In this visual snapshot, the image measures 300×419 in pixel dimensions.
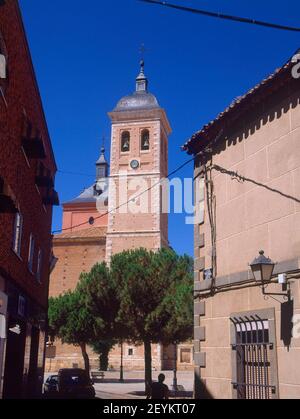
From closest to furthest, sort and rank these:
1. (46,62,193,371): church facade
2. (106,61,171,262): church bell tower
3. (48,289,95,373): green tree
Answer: (48,289,95,373): green tree, (46,62,193,371): church facade, (106,61,171,262): church bell tower

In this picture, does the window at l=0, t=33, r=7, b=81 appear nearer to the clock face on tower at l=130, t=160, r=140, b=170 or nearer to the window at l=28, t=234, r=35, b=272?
the window at l=28, t=234, r=35, b=272

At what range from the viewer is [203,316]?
11.6 m

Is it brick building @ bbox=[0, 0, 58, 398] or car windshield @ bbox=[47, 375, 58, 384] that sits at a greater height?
brick building @ bbox=[0, 0, 58, 398]

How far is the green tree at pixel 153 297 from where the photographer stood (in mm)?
25812

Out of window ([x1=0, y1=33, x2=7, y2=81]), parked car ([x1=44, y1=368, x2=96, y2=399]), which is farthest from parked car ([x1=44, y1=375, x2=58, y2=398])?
window ([x1=0, y1=33, x2=7, y2=81])

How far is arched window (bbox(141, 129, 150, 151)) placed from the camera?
5456cm

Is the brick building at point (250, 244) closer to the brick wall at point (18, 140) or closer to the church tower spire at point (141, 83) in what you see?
the brick wall at point (18, 140)

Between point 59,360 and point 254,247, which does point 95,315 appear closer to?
point 254,247

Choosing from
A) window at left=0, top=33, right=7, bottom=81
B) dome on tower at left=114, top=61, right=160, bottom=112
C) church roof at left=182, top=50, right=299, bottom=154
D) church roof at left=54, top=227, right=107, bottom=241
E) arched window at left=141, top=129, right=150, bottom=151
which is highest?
dome on tower at left=114, top=61, right=160, bottom=112

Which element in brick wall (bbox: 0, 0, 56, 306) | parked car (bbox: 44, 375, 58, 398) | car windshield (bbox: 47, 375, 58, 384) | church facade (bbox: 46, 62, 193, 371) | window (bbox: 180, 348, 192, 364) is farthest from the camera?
window (bbox: 180, 348, 192, 364)

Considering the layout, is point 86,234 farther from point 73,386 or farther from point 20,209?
point 20,209

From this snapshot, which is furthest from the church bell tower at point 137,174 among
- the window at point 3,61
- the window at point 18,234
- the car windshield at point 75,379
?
the window at point 3,61

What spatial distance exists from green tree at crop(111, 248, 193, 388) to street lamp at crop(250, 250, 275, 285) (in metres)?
15.4

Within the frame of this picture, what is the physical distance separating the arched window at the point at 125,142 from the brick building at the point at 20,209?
34.1 metres
